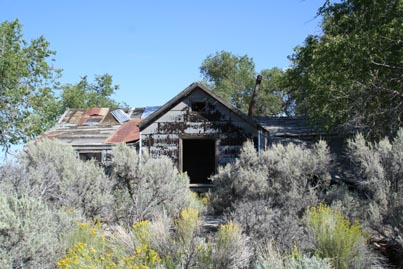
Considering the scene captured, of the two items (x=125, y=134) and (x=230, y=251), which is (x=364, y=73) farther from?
(x=230, y=251)

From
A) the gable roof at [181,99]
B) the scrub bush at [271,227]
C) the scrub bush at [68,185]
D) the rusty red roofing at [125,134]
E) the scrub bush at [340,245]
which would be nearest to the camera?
the scrub bush at [340,245]

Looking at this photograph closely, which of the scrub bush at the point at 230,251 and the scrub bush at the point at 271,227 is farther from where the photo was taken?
the scrub bush at the point at 271,227

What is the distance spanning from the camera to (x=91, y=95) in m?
41.9

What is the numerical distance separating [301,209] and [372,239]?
6.81 ft

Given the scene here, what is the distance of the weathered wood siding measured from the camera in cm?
1639

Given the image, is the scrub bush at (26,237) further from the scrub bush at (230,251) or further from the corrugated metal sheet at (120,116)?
the corrugated metal sheet at (120,116)

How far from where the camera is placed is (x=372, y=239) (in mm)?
7871

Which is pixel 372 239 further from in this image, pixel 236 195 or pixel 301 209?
pixel 236 195

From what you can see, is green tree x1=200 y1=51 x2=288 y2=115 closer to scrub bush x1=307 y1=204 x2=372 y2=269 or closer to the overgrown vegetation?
the overgrown vegetation

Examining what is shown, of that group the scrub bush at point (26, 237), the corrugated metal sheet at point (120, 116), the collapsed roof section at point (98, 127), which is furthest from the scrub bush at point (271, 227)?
the corrugated metal sheet at point (120, 116)

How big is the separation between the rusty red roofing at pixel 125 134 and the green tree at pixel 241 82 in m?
20.8

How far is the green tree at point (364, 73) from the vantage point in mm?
14258

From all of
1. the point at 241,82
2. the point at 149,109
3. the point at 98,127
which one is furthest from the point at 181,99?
the point at 241,82

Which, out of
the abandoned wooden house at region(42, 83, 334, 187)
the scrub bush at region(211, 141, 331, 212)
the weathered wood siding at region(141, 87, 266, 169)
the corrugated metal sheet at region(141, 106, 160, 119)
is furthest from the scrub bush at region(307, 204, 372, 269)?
the corrugated metal sheet at region(141, 106, 160, 119)
